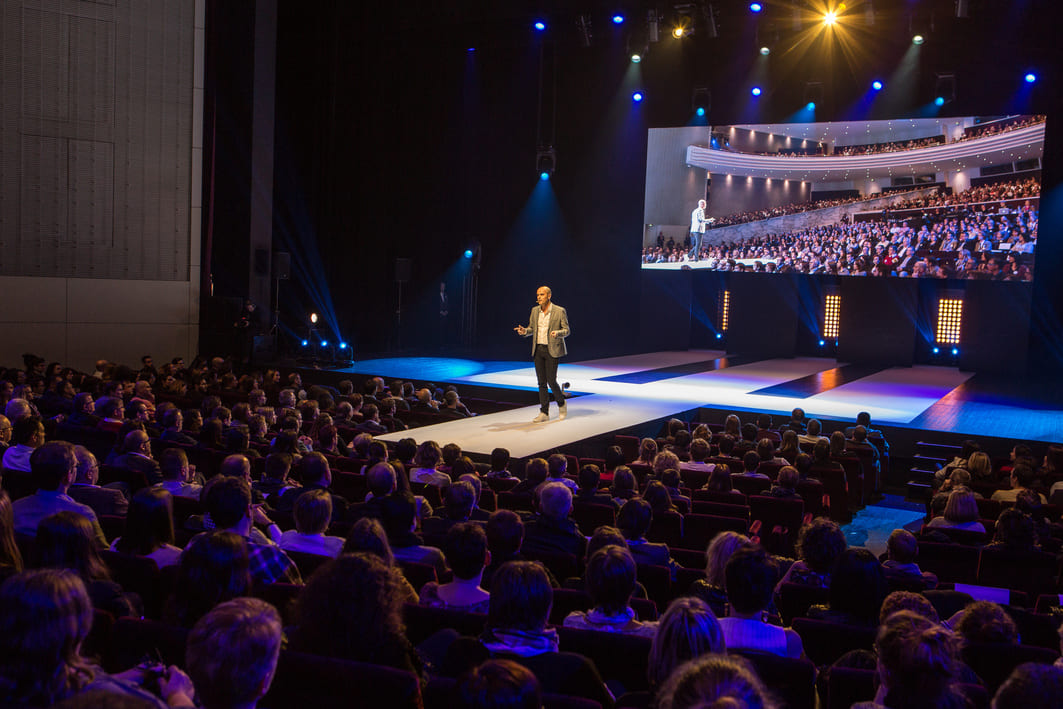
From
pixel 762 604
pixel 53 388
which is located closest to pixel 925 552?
pixel 762 604

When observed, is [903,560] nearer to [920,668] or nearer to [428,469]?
[920,668]

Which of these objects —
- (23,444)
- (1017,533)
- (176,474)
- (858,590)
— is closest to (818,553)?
(858,590)

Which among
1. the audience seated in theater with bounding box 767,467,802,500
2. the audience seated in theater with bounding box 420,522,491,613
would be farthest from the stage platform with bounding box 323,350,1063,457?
the audience seated in theater with bounding box 420,522,491,613

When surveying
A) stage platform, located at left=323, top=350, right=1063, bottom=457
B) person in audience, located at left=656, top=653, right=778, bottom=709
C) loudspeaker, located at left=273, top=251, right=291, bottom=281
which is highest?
loudspeaker, located at left=273, top=251, right=291, bottom=281

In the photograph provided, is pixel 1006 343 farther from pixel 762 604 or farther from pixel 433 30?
pixel 762 604

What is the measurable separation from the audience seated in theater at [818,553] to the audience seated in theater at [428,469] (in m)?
2.65

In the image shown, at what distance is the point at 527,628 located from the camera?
249 cm

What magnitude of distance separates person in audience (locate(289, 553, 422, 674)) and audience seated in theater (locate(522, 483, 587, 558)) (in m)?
1.99

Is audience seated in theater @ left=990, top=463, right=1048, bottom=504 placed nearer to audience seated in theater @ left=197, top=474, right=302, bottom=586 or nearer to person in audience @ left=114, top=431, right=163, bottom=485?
audience seated in theater @ left=197, top=474, right=302, bottom=586

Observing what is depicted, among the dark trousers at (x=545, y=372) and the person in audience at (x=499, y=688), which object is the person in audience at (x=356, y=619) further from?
the dark trousers at (x=545, y=372)

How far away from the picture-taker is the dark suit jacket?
466 cm

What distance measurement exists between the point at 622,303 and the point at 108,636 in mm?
15896

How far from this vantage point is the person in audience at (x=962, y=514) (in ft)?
17.1

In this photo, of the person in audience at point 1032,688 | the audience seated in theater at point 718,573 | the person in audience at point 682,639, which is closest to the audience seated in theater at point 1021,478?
the audience seated in theater at point 718,573
